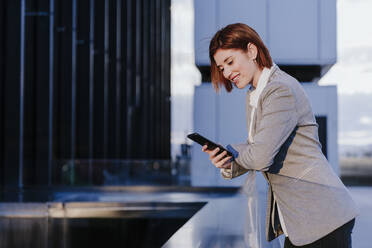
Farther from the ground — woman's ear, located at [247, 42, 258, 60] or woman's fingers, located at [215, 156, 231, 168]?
woman's ear, located at [247, 42, 258, 60]

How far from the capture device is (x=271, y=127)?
1.80 meters

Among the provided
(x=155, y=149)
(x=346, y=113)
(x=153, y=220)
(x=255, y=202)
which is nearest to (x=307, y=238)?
(x=255, y=202)

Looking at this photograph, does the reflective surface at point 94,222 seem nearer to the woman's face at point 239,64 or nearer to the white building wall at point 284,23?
the white building wall at point 284,23

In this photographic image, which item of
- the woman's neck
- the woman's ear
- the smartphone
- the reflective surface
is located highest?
the woman's ear

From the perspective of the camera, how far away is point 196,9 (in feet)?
36.9

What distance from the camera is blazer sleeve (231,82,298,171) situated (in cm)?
179

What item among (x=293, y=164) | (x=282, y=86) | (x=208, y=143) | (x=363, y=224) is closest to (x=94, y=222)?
(x=363, y=224)

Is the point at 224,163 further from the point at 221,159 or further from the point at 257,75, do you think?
the point at 257,75

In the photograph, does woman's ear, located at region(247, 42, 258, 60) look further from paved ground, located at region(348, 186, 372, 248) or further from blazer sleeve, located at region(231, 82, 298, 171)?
paved ground, located at region(348, 186, 372, 248)

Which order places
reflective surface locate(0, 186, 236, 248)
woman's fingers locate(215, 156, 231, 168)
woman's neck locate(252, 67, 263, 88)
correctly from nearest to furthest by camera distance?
woman's fingers locate(215, 156, 231, 168) < woman's neck locate(252, 67, 263, 88) < reflective surface locate(0, 186, 236, 248)

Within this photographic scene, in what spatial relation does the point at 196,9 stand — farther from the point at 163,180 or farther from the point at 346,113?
the point at 346,113

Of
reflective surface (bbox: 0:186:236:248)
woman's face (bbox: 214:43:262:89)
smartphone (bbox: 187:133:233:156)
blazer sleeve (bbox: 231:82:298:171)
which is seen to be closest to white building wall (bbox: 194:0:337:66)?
reflective surface (bbox: 0:186:236:248)

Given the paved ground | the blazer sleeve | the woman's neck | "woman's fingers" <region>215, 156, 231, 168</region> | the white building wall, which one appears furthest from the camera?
the white building wall

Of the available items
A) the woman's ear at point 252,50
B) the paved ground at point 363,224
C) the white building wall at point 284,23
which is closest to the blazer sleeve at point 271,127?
the woman's ear at point 252,50
